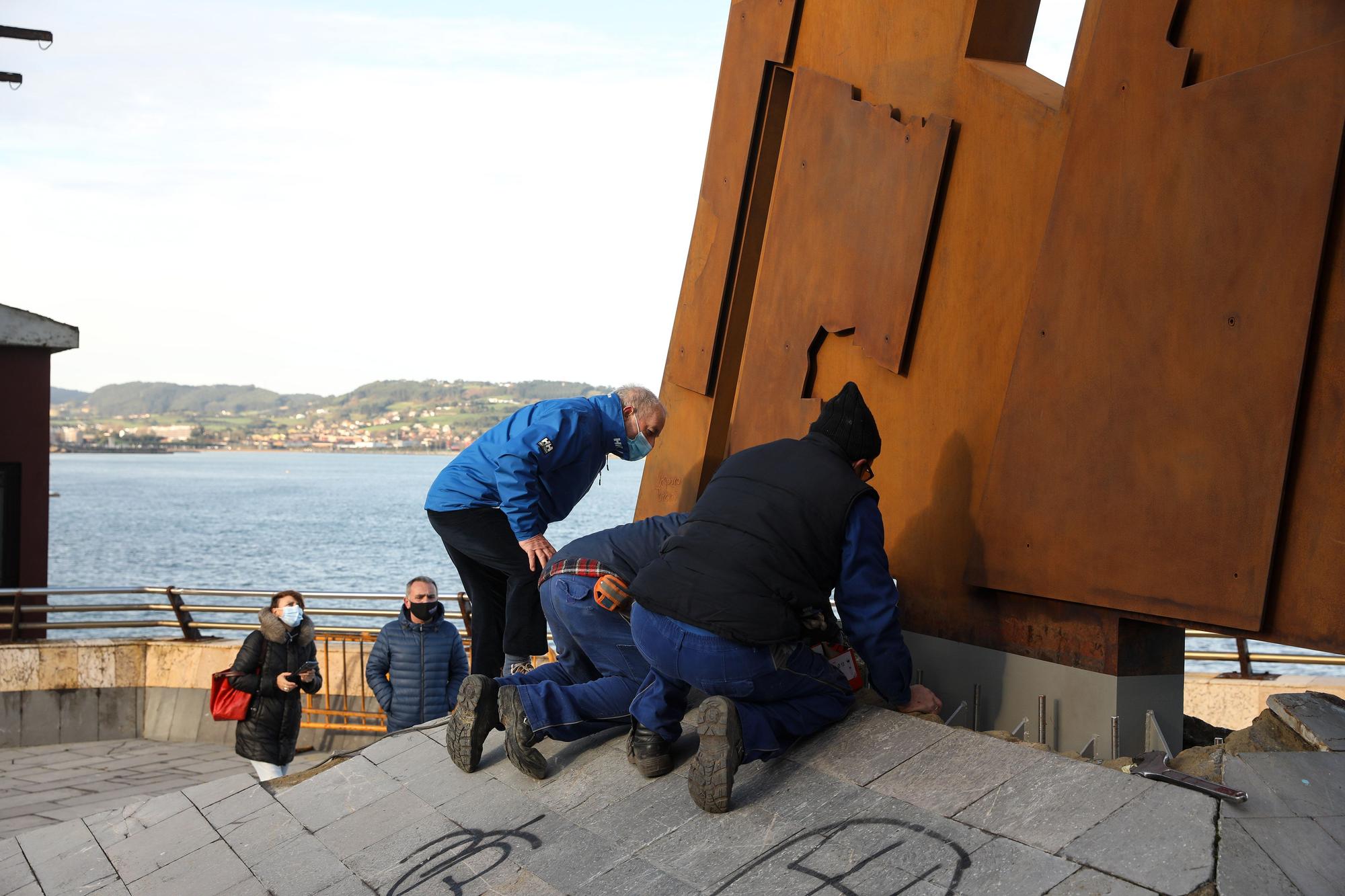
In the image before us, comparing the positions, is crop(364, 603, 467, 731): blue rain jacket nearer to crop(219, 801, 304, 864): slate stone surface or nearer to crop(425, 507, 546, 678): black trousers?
crop(425, 507, 546, 678): black trousers

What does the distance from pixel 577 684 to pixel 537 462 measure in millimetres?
1139

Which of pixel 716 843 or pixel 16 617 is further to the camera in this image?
pixel 16 617

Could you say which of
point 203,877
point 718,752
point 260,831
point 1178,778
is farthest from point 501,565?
point 1178,778

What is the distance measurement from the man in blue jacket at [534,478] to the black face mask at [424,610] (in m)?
1.92

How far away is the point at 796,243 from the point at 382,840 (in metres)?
3.43

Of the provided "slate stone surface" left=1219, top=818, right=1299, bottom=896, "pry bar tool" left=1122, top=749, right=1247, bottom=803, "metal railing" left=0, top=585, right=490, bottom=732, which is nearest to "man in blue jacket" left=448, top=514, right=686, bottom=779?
"pry bar tool" left=1122, top=749, right=1247, bottom=803

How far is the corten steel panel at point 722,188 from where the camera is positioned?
644 cm

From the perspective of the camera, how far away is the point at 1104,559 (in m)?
4.22

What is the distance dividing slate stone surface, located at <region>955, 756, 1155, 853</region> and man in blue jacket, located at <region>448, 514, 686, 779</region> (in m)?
1.66

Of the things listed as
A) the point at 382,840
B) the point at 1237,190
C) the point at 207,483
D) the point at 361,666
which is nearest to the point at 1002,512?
the point at 1237,190

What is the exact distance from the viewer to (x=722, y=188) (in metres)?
6.64

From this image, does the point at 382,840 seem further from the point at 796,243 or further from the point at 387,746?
the point at 796,243

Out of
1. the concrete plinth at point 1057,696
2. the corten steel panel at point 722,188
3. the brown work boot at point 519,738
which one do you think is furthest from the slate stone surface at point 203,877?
the corten steel panel at point 722,188

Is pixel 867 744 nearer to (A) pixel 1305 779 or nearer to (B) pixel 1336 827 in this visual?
(A) pixel 1305 779
